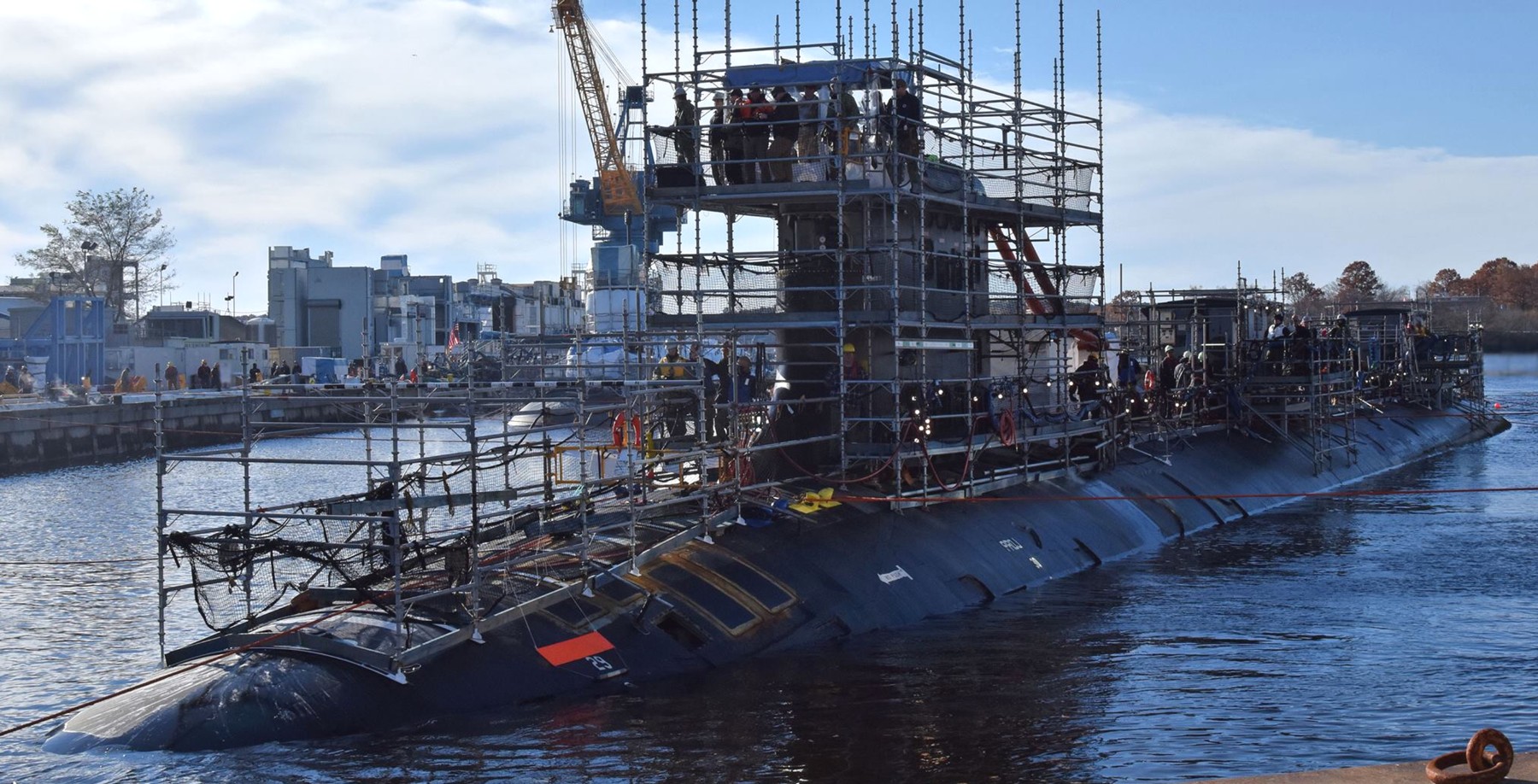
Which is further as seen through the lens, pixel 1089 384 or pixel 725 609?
pixel 1089 384

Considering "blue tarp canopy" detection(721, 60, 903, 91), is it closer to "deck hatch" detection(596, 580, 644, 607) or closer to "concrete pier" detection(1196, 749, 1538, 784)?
"deck hatch" detection(596, 580, 644, 607)

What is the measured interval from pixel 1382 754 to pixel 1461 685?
3.83m

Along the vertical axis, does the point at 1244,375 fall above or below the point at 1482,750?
above

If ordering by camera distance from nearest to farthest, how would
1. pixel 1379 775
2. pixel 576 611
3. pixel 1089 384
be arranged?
pixel 1379 775
pixel 576 611
pixel 1089 384

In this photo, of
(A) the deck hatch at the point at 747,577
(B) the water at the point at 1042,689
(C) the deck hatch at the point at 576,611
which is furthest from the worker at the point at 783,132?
(C) the deck hatch at the point at 576,611

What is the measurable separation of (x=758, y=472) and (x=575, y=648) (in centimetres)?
857

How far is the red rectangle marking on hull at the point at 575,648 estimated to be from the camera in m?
18.3

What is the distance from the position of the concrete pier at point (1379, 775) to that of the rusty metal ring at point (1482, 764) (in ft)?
0.46

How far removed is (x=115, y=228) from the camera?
10612 cm

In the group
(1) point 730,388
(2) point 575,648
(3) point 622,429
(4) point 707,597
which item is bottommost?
(2) point 575,648

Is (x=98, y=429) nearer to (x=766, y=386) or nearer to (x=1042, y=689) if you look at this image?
(x=766, y=386)

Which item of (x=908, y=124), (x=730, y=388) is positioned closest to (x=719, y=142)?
(x=908, y=124)

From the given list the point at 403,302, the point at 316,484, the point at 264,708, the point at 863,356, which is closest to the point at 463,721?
the point at 264,708

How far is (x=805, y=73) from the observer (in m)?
27.1
